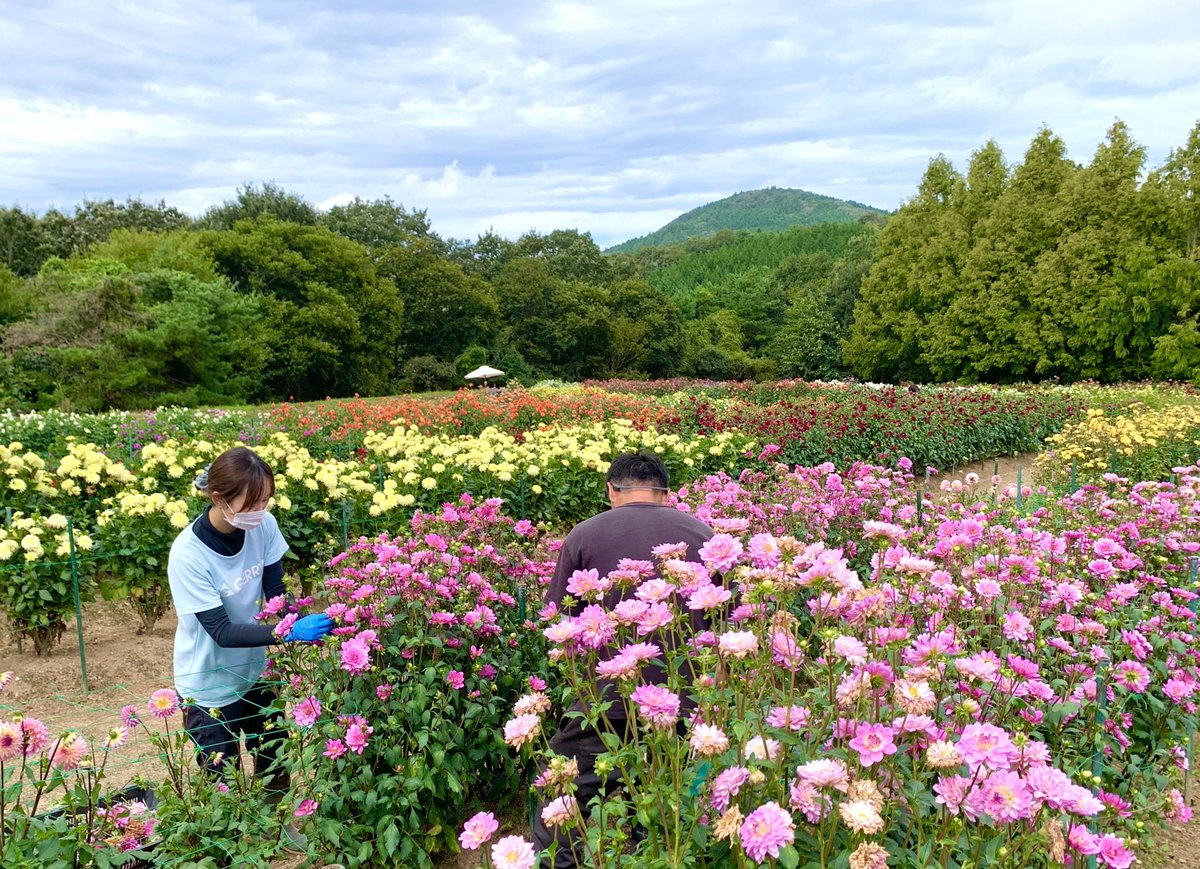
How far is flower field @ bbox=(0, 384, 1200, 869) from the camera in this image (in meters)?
1.25

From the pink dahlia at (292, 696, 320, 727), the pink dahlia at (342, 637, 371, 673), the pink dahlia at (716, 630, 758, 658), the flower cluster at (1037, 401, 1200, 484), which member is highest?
the pink dahlia at (716, 630, 758, 658)

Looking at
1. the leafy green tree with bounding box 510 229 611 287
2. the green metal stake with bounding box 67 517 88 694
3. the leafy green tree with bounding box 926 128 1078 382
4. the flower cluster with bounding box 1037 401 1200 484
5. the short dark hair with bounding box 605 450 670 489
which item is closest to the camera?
the short dark hair with bounding box 605 450 670 489

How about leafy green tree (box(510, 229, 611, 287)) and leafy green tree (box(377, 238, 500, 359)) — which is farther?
leafy green tree (box(510, 229, 611, 287))

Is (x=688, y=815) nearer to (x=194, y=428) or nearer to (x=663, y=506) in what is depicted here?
(x=663, y=506)

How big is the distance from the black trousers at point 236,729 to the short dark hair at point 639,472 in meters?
1.28

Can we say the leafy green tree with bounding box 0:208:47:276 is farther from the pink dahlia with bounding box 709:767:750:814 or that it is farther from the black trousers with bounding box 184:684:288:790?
the pink dahlia with bounding box 709:767:750:814

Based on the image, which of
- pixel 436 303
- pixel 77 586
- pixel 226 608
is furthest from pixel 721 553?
pixel 436 303

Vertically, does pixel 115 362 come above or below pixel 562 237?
below

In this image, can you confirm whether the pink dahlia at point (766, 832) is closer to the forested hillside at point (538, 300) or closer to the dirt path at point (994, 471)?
the dirt path at point (994, 471)

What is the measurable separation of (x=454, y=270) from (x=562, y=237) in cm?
1391

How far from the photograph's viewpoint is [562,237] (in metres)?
46.0

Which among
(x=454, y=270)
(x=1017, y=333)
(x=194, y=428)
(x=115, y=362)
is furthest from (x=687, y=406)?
(x=454, y=270)

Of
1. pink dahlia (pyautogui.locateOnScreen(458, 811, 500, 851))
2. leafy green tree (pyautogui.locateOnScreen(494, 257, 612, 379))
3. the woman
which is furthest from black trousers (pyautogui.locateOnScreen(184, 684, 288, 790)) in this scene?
leafy green tree (pyautogui.locateOnScreen(494, 257, 612, 379))

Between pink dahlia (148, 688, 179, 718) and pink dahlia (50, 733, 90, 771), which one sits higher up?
pink dahlia (50, 733, 90, 771)
